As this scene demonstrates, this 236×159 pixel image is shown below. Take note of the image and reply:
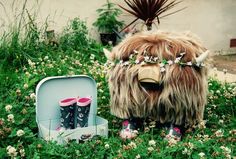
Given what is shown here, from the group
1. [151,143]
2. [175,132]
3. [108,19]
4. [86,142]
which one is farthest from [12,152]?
[108,19]

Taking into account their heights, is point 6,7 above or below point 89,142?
above

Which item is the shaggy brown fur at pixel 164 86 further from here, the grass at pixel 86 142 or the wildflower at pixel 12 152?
the wildflower at pixel 12 152

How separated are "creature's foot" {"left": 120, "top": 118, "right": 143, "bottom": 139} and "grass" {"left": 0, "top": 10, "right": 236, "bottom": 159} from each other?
59 millimetres

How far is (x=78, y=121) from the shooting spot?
4.43 m

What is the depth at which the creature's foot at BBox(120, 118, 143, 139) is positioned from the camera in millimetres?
4494

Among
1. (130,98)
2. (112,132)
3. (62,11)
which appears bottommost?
(112,132)

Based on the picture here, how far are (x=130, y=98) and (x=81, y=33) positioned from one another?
4.56m

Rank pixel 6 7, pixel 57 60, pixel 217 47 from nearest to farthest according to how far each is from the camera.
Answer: pixel 57 60
pixel 6 7
pixel 217 47

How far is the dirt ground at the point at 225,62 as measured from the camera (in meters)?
9.12

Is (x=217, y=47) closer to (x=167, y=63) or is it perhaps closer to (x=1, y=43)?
(x=1, y=43)

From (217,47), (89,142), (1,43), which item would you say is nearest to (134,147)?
(89,142)

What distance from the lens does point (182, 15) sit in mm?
10586

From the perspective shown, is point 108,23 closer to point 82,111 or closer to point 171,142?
point 82,111

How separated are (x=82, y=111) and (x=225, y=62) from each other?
19.2 feet
